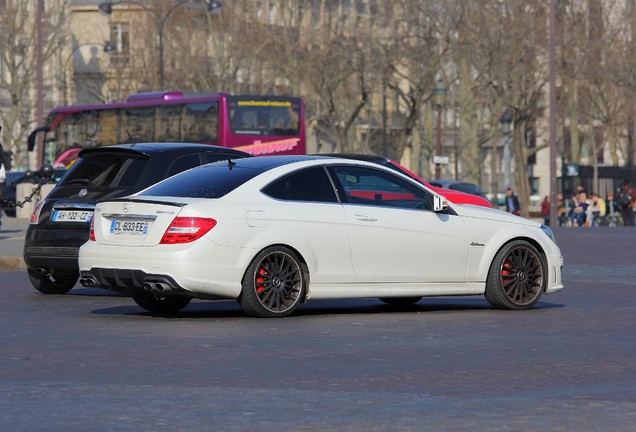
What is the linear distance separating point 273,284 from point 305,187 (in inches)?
39.8

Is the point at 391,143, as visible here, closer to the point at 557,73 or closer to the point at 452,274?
the point at 557,73

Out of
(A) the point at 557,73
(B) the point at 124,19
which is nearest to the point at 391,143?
(B) the point at 124,19

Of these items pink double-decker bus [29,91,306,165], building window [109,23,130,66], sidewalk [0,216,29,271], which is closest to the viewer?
sidewalk [0,216,29,271]

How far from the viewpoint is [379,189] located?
49.0ft

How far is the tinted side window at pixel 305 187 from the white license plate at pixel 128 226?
3.62 ft

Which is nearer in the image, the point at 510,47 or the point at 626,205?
the point at 626,205

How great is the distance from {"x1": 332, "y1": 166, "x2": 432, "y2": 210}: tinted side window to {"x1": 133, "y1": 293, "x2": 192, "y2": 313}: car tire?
5.83 feet

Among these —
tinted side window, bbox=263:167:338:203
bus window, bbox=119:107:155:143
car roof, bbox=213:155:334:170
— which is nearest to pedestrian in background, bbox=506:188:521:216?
bus window, bbox=119:107:155:143

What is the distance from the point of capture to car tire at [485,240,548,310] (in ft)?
49.9

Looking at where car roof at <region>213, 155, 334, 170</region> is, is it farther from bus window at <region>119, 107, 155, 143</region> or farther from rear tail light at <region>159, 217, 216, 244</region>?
bus window at <region>119, 107, 155, 143</region>

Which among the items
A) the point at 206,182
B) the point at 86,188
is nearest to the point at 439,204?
the point at 206,182

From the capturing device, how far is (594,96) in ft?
256

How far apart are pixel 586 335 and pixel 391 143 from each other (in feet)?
282

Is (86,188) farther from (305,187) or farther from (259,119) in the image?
(259,119)
